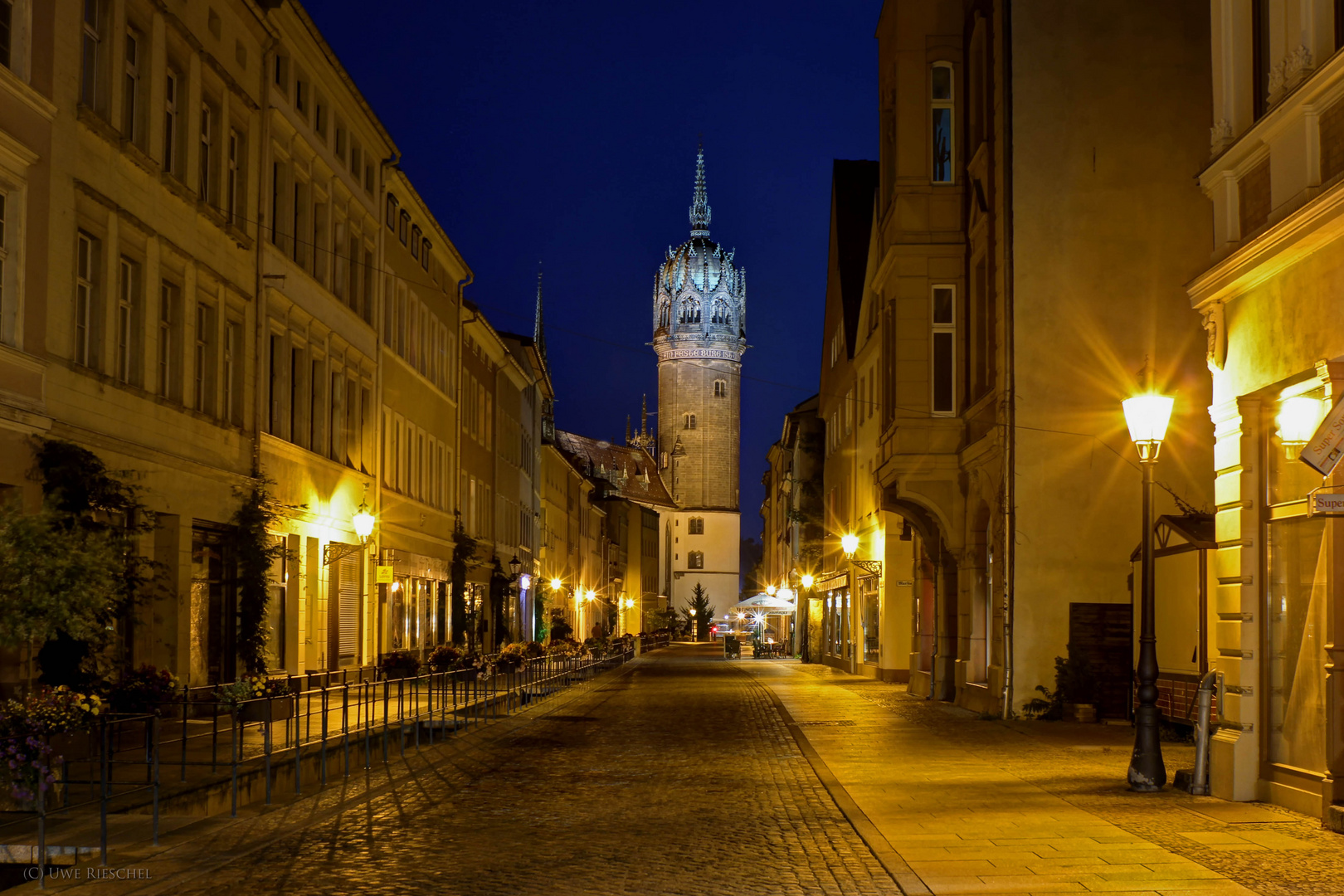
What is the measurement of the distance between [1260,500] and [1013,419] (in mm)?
11189

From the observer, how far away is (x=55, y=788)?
1119cm

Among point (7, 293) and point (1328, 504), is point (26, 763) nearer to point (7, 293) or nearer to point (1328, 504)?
point (7, 293)

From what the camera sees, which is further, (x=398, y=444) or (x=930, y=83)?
(x=398, y=444)

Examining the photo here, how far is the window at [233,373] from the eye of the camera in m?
25.8

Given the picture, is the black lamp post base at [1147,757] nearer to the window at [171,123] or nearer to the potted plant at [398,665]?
the window at [171,123]

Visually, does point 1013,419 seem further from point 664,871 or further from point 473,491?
point 473,491

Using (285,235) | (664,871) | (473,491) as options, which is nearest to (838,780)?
(664,871)

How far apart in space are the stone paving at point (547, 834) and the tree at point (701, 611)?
386 ft

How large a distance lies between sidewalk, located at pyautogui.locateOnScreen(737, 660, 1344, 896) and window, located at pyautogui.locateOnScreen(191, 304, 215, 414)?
35.4ft

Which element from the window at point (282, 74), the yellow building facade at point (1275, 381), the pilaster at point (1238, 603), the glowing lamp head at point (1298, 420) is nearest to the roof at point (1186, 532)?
the pilaster at point (1238, 603)

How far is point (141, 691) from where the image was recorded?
1739 centimetres

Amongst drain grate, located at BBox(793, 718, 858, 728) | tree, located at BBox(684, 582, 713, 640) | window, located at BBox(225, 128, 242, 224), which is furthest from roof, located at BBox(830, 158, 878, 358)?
tree, located at BBox(684, 582, 713, 640)

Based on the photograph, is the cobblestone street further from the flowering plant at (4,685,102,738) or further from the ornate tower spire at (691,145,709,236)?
the ornate tower spire at (691,145,709,236)

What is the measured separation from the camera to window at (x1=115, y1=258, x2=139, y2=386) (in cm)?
2105
